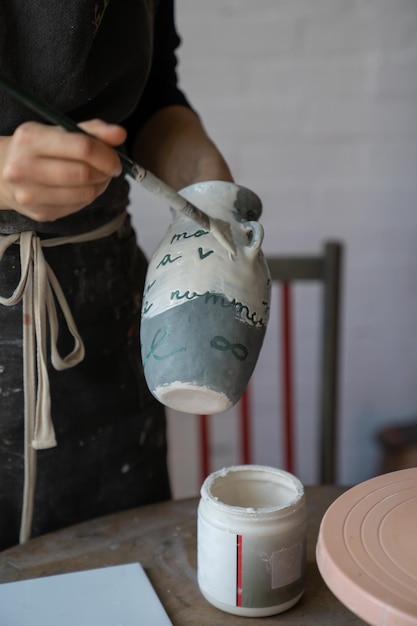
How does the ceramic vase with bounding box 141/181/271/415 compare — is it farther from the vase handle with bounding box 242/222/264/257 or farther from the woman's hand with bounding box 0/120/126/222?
the woman's hand with bounding box 0/120/126/222

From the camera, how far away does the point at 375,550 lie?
1.75 ft

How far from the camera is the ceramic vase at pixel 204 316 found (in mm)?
596

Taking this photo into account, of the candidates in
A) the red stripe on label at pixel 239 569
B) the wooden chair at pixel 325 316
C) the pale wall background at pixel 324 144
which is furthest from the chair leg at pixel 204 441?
the red stripe on label at pixel 239 569

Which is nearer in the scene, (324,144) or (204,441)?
(204,441)

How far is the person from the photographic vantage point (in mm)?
694

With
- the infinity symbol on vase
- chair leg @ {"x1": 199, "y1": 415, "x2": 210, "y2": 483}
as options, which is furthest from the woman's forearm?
chair leg @ {"x1": 199, "y1": 415, "x2": 210, "y2": 483}

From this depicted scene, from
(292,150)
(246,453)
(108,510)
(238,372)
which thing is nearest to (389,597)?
(238,372)

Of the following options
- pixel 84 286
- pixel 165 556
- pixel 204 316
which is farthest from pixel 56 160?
pixel 165 556

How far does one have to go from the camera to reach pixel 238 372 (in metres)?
0.61

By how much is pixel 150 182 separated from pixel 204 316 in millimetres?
110

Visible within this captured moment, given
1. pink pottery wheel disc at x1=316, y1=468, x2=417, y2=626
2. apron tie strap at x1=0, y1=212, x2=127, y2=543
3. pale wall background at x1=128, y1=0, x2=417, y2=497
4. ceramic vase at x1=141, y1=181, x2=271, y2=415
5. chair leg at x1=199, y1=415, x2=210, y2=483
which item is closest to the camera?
pink pottery wheel disc at x1=316, y1=468, x2=417, y2=626

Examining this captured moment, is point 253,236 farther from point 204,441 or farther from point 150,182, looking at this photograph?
point 204,441

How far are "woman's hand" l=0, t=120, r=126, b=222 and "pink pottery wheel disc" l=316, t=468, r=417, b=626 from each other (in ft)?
0.96

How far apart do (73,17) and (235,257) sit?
0.26 meters
